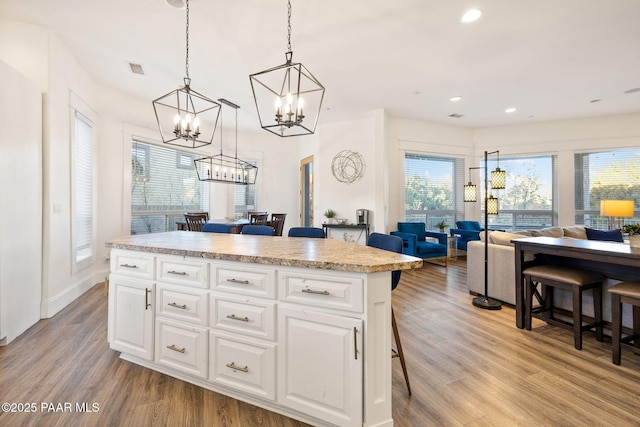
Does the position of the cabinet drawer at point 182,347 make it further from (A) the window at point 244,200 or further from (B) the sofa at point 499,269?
(A) the window at point 244,200

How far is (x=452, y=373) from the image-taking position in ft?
6.71

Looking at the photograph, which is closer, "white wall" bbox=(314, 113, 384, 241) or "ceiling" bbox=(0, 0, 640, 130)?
"ceiling" bbox=(0, 0, 640, 130)

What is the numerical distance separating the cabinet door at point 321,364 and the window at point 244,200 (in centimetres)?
558

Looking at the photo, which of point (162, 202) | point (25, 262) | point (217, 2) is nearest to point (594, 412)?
point (217, 2)

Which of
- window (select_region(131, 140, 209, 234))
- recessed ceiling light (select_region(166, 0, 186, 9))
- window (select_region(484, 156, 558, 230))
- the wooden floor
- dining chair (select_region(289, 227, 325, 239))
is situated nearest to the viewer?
the wooden floor

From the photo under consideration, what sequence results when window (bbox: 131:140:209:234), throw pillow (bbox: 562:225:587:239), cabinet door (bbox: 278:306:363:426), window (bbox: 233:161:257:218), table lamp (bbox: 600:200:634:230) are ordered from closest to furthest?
1. cabinet door (bbox: 278:306:363:426)
2. table lamp (bbox: 600:200:634:230)
3. throw pillow (bbox: 562:225:587:239)
4. window (bbox: 131:140:209:234)
5. window (bbox: 233:161:257:218)

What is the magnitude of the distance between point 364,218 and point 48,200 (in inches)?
179

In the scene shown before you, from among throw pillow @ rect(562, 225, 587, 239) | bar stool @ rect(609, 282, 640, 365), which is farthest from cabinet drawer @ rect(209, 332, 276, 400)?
throw pillow @ rect(562, 225, 587, 239)

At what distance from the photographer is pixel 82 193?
3963 millimetres

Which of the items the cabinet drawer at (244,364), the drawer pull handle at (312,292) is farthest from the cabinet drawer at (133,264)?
the drawer pull handle at (312,292)

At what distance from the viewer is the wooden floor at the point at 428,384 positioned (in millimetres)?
1621

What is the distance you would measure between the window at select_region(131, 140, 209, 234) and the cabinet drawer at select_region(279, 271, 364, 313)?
4.61 m

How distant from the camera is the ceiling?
2686 millimetres

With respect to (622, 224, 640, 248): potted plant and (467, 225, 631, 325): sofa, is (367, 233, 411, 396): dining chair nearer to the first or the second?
(622, 224, 640, 248): potted plant
